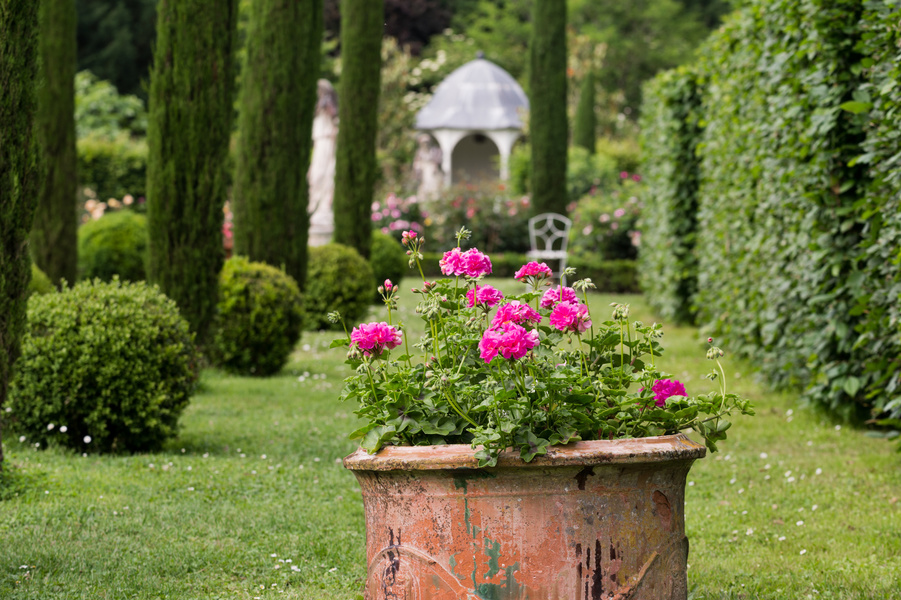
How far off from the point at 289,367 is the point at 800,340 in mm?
4698

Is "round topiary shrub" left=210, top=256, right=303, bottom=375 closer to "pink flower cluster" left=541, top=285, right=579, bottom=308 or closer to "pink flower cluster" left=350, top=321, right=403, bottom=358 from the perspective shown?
"pink flower cluster" left=350, top=321, right=403, bottom=358

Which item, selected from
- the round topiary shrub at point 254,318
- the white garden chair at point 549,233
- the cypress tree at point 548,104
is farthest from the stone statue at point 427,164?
the round topiary shrub at point 254,318

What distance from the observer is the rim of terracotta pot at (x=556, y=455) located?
2.19 metres

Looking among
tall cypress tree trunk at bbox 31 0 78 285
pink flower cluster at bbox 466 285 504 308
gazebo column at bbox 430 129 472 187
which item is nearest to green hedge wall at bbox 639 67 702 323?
tall cypress tree trunk at bbox 31 0 78 285

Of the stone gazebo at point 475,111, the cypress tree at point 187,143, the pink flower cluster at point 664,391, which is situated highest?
the stone gazebo at point 475,111

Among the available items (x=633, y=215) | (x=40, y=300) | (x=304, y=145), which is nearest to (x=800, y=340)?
(x=40, y=300)

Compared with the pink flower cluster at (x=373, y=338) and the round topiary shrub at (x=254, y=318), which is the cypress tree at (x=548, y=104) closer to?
the round topiary shrub at (x=254, y=318)

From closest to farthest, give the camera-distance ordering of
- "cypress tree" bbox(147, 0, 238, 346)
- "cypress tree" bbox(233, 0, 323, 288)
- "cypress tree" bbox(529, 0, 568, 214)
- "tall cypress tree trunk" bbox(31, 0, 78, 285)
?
"cypress tree" bbox(147, 0, 238, 346) < "cypress tree" bbox(233, 0, 323, 288) < "tall cypress tree trunk" bbox(31, 0, 78, 285) < "cypress tree" bbox(529, 0, 568, 214)

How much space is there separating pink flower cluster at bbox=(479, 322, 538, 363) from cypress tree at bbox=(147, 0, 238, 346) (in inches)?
200

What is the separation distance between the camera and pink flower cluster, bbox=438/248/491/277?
245 cm

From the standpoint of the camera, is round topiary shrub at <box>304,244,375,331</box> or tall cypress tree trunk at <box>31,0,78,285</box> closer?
tall cypress tree trunk at <box>31,0,78,285</box>

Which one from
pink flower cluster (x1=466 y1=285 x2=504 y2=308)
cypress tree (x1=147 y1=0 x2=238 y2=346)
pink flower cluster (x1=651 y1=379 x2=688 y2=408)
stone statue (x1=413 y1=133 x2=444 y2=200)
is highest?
stone statue (x1=413 y1=133 x2=444 y2=200)

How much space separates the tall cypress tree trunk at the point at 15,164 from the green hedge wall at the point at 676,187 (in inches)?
290

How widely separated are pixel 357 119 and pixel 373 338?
9.54 metres
